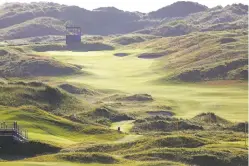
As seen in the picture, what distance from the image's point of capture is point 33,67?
17512 cm

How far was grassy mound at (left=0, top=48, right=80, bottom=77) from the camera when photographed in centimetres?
17125

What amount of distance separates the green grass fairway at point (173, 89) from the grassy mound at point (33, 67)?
663 cm

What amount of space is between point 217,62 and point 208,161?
124 metres

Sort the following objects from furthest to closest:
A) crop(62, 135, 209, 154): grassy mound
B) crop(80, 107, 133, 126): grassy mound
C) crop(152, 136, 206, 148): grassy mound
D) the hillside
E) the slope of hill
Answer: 1. the slope of hill
2. crop(80, 107, 133, 126): grassy mound
3. crop(152, 136, 206, 148): grassy mound
4. crop(62, 135, 209, 154): grassy mound
5. the hillside

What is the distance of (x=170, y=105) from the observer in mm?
117000

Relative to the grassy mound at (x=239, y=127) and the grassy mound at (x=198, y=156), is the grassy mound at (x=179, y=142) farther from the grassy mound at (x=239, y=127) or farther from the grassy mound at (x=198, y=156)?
the grassy mound at (x=239, y=127)

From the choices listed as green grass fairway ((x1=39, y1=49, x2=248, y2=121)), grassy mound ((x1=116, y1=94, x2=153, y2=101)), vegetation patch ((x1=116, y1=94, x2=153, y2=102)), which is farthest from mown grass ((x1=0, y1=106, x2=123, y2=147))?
grassy mound ((x1=116, y1=94, x2=153, y2=101))

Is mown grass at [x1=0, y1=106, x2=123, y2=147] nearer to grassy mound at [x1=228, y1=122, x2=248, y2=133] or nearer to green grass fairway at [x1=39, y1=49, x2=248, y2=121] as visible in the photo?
grassy mound at [x1=228, y1=122, x2=248, y2=133]

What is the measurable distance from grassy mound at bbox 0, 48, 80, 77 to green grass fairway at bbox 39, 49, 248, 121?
21.8 feet

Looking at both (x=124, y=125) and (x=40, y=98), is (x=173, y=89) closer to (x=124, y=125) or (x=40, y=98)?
(x=40, y=98)

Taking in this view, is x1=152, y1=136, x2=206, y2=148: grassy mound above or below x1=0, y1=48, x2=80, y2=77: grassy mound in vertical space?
below

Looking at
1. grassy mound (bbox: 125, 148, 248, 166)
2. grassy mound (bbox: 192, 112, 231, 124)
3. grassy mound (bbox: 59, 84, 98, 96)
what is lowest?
grassy mound (bbox: 125, 148, 248, 166)

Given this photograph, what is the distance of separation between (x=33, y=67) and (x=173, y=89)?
165ft

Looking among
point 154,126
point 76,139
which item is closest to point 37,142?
point 76,139
